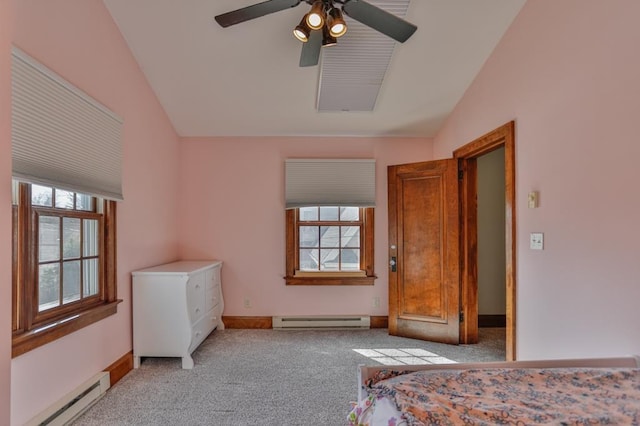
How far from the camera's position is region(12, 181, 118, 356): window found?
1.88m

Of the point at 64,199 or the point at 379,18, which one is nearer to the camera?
the point at 379,18

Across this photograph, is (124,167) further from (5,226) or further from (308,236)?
(308,236)

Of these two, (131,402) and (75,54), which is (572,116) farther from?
(131,402)

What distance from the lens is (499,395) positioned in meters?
1.23

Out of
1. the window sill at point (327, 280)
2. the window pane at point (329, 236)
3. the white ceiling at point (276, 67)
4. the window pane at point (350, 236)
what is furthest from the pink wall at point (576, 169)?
the window pane at point (329, 236)

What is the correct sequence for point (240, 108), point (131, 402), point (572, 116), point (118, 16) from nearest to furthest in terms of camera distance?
point (572, 116) → point (131, 402) → point (118, 16) → point (240, 108)

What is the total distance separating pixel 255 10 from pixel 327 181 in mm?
2277

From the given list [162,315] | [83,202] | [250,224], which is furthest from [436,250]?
[83,202]

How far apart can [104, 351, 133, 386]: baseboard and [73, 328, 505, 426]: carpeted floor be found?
46 millimetres

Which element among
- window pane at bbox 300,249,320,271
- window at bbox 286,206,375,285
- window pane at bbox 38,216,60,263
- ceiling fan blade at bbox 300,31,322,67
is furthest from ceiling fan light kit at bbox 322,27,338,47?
window pane at bbox 300,249,320,271

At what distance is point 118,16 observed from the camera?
2.59m

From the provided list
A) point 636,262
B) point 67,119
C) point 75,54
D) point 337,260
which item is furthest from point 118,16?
point 636,262

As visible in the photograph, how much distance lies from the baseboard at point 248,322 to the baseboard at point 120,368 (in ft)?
4.09

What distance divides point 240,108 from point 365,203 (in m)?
1.77
